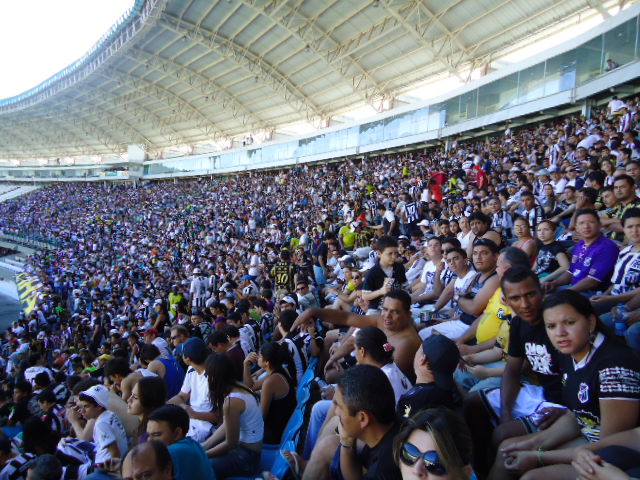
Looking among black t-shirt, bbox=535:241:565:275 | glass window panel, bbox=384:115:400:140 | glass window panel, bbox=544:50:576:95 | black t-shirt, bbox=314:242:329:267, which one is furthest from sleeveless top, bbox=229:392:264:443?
glass window panel, bbox=384:115:400:140

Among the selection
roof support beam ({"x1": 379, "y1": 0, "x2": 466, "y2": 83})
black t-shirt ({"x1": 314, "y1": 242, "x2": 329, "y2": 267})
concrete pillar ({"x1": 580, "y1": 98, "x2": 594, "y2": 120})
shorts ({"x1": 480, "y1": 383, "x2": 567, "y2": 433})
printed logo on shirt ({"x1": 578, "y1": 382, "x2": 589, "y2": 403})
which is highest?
roof support beam ({"x1": 379, "y1": 0, "x2": 466, "y2": 83})

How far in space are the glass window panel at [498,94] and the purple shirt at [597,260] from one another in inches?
609

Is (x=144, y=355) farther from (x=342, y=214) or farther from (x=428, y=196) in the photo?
(x=342, y=214)

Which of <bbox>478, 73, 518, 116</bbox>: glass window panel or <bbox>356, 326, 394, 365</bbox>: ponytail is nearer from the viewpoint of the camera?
<bbox>356, 326, 394, 365</bbox>: ponytail

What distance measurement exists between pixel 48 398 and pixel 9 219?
4391cm

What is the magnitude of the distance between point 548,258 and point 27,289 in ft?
85.5

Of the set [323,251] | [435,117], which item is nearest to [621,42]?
[435,117]

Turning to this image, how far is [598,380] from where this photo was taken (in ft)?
6.20

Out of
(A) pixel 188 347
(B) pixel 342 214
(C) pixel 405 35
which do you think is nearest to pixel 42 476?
(A) pixel 188 347

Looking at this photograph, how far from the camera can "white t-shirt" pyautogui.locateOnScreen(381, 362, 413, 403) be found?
250 cm

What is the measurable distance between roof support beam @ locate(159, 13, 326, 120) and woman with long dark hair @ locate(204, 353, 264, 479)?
24.4 m

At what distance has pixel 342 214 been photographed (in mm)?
14273

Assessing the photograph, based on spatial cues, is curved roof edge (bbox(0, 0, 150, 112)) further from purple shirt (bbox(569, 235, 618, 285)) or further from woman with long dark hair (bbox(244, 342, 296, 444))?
purple shirt (bbox(569, 235, 618, 285))

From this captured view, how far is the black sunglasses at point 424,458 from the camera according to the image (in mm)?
1363
